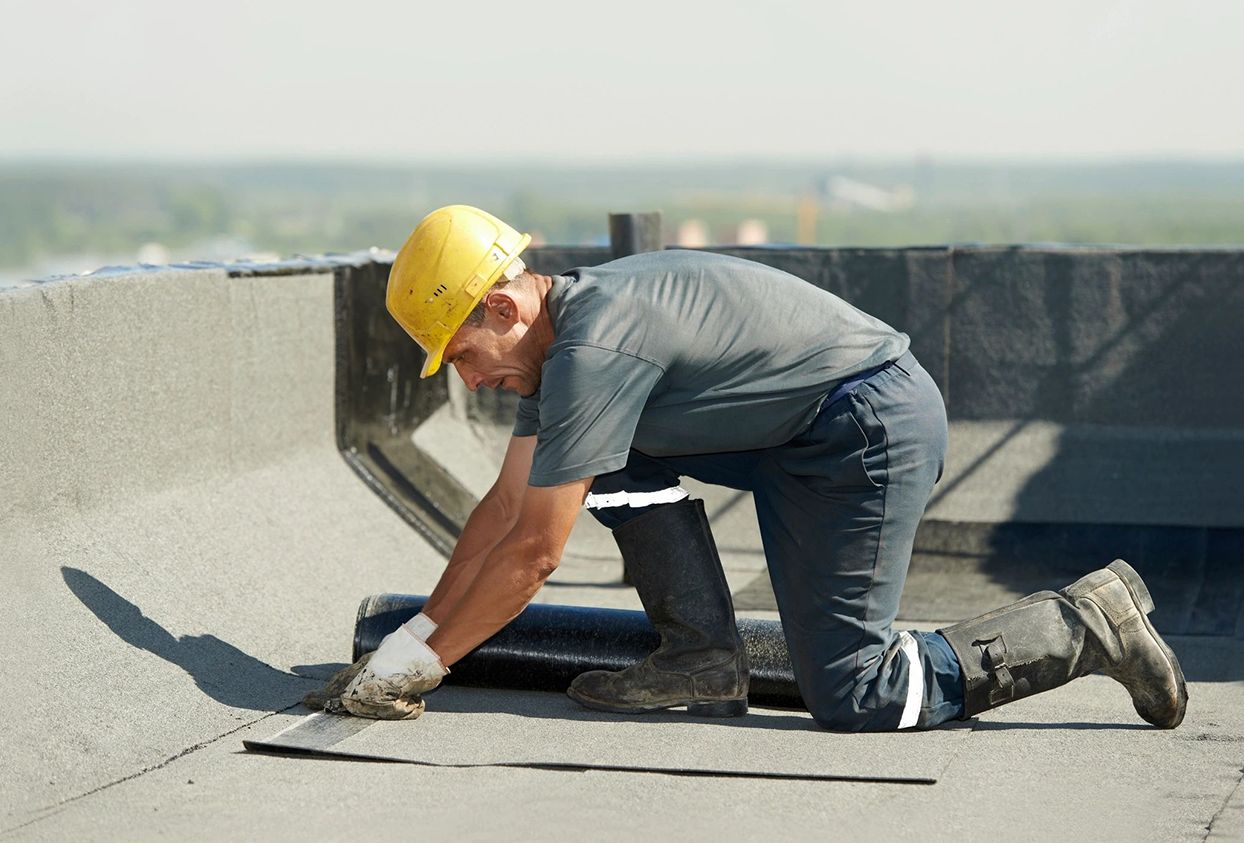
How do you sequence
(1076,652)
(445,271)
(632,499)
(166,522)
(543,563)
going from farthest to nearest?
(166,522) < (632,499) < (1076,652) < (445,271) < (543,563)

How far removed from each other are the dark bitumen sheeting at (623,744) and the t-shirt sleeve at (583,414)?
0.73 metres

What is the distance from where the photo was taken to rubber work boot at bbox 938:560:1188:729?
4078 millimetres

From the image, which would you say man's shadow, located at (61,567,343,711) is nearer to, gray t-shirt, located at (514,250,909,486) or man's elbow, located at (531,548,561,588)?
man's elbow, located at (531,548,561,588)

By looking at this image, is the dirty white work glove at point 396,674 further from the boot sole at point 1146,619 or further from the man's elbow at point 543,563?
the boot sole at point 1146,619

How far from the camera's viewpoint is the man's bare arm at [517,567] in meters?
3.77

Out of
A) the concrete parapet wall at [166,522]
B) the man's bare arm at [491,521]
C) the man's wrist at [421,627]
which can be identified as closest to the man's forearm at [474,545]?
the man's bare arm at [491,521]

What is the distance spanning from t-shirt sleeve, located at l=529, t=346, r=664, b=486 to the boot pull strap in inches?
45.4

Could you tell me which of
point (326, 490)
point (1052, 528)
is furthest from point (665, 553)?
point (1052, 528)

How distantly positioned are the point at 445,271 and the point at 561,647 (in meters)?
1.22

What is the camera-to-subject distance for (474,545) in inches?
172

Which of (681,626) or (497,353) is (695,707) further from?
(497,353)

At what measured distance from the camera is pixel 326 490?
6.25 m

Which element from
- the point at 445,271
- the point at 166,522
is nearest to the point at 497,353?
the point at 445,271

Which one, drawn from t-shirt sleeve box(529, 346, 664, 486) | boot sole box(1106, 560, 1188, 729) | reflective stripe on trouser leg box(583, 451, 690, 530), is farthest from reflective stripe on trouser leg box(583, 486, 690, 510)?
boot sole box(1106, 560, 1188, 729)
